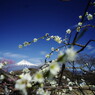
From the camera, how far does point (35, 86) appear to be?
0.85m

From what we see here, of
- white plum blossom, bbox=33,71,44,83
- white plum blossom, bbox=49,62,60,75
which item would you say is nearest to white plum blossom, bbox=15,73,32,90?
white plum blossom, bbox=33,71,44,83

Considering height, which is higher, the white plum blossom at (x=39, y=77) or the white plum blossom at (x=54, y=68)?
the white plum blossom at (x=54, y=68)

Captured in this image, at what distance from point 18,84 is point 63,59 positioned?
1.06ft

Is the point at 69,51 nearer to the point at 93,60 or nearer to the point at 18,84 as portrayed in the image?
the point at 18,84

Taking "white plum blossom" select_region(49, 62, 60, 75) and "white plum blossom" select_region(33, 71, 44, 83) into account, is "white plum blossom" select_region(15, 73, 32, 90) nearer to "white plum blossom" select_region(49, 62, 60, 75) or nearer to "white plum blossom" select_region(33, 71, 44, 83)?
"white plum blossom" select_region(33, 71, 44, 83)

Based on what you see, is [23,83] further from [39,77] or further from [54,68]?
[54,68]

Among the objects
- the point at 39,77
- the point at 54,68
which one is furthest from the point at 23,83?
the point at 54,68

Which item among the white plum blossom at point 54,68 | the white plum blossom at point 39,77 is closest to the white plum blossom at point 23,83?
the white plum blossom at point 39,77

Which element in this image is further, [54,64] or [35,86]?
[35,86]

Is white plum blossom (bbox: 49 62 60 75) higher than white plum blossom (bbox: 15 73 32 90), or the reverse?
white plum blossom (bbox: 49 62 60 75)

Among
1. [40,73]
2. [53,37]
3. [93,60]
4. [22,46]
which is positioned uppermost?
[93,60]

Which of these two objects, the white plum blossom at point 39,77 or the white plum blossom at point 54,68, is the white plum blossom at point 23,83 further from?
the white plum blossom at point 54,68

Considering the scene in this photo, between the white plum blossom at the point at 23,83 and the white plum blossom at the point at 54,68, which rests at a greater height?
the white plum blossom at the point at 54,68

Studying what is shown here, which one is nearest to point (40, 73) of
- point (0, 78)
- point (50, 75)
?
point (50, 75)
